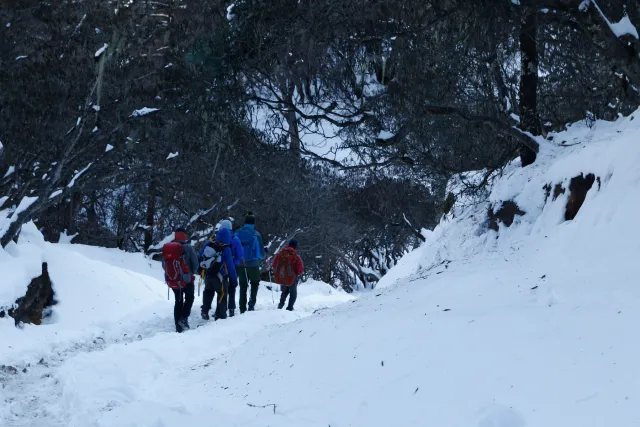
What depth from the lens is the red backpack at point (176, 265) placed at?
10906 millimetres

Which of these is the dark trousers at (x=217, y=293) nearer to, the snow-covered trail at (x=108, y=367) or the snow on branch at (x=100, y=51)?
the snow-covered trail at (x=108, y=367)

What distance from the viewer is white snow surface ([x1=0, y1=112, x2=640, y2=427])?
4.04 m

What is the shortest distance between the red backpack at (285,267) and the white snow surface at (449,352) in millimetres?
2365

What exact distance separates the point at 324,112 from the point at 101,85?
6817 millimetres

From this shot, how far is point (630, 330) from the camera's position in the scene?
4316mm

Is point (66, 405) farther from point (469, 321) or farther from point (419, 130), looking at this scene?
point (419, 130)

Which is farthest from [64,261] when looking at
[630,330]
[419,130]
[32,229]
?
[630,330]

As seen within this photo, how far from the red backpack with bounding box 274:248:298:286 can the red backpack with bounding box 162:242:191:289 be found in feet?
7.34

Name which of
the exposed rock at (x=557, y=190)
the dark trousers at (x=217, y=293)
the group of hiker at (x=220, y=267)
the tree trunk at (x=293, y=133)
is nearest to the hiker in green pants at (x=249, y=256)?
the group of hiker at (x=220, y=267)

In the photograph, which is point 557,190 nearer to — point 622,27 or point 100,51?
Answer: point 622,27

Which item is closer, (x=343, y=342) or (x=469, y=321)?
(x=469, y=321)

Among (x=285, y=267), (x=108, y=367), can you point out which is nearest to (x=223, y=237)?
(x=285, y=267)

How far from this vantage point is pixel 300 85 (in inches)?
386

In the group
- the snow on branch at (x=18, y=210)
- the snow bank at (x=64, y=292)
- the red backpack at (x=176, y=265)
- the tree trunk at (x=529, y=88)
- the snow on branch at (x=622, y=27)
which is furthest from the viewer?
the snow on branch at (x=18, y=210)
